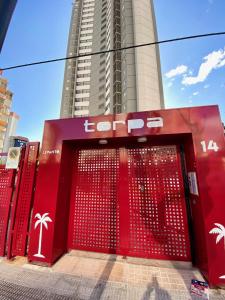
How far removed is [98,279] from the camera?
2.19 meters

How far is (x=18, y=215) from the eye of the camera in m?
2.92

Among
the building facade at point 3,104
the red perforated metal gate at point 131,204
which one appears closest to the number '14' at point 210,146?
the red perforated metal gate at point 131,204

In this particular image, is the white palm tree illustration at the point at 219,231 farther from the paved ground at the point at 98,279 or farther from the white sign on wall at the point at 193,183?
the paved ground at the point at 98,279

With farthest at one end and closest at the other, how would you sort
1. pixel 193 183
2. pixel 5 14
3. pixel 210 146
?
1. pixel 193 183
2. pixel 210 146
3. pixel 5 14

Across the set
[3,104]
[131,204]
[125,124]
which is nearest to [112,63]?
[3,104]

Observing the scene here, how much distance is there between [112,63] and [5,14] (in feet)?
104

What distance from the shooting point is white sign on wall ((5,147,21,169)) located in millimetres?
3117

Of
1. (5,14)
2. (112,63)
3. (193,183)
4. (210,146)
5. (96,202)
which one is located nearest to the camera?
(5,14)

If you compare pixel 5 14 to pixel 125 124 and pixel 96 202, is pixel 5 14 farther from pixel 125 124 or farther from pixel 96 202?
pixel 96 202

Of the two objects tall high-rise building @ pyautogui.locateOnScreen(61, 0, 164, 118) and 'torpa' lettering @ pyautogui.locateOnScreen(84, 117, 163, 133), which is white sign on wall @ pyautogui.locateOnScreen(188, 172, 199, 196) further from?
tall high-rise building @ pyautogui.locateOnScreen(61, 0, 164, 118)

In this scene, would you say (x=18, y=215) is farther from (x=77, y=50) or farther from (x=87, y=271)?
(x=77, y=50)

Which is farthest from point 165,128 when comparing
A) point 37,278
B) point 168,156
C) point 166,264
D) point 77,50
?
point 77,50

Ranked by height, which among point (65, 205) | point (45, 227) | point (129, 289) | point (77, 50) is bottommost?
point (129, 289)

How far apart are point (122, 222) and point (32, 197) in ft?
6.14
